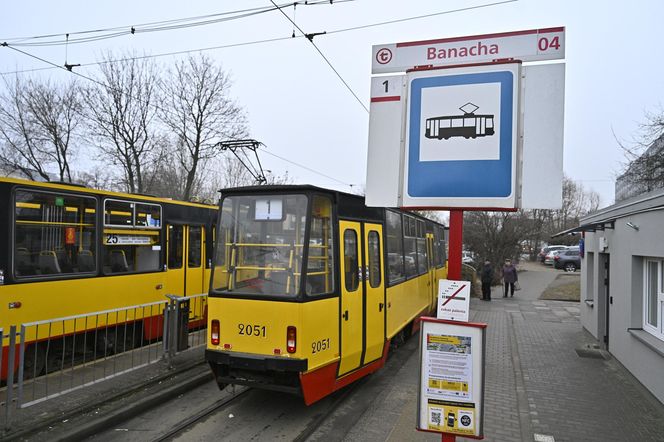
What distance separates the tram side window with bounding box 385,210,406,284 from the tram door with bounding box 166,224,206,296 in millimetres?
4614

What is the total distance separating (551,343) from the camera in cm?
1070

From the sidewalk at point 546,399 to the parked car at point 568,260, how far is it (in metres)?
25.9

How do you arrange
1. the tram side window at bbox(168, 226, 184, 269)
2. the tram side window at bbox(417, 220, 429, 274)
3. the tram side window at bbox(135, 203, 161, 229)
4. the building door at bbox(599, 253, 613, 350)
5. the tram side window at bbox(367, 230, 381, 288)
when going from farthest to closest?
the tram side window at bbox(417, 220, 429, 274) < the building door at bbox(599, 253, 613, 350) < the tram side window at bbox(168, 226, 184, 269) < the tram side window at bbox(135, 203, 161, 229) < the tram side window at bbox(367, 230, 381, 288)

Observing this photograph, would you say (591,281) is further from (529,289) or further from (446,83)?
(529,289)

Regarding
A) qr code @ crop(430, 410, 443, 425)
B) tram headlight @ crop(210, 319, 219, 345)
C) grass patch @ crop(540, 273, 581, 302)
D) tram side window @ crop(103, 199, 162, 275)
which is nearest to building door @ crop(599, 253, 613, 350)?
qr code @ crop(430, 410, 443, 425)

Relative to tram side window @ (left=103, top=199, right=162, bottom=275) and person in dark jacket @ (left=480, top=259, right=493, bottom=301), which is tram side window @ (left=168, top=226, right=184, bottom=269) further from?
person in dark jacket @ (left=480, top=259, right=493, bottom=301)

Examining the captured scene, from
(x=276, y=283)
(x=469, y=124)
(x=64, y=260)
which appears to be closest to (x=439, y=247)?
(x=276, y=283)

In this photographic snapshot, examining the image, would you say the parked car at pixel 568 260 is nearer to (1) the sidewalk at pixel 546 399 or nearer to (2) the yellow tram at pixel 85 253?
(1) the sidewalk at pixel 546 399

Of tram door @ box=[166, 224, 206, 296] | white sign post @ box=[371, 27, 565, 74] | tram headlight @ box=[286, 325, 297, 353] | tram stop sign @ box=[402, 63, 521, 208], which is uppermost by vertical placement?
white sign post @ box=[371, 27, 565, 74]

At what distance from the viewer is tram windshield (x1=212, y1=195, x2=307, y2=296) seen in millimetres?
5691

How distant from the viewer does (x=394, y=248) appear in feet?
27.4

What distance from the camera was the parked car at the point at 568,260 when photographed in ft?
113

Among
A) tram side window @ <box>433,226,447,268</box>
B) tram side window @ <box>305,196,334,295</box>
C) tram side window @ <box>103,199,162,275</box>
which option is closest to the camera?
tram side window @ <box>305,196,334,295</box>

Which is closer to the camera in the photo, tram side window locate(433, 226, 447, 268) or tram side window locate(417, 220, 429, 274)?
tram side window locate(417, 220, 429, 274)
